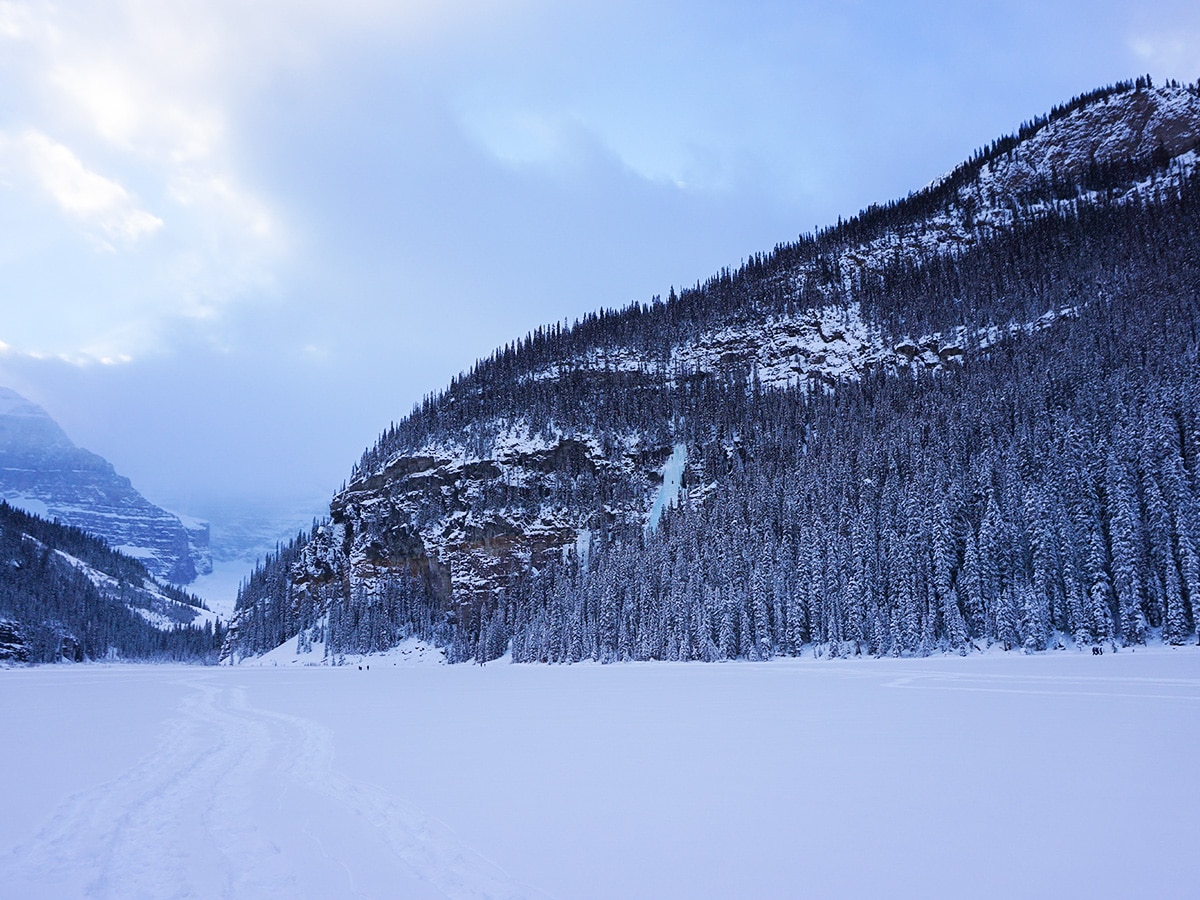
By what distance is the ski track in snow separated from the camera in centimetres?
731

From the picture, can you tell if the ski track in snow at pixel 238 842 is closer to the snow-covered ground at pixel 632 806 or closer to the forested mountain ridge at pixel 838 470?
the snow-covered ground at pixel 632 806

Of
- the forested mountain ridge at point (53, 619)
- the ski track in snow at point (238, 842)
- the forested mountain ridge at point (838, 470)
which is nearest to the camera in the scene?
the ski track in snow at point (238, 842)

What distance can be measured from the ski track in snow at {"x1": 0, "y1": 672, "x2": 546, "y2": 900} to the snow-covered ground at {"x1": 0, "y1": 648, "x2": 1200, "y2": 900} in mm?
47

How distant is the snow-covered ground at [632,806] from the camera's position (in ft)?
23.3

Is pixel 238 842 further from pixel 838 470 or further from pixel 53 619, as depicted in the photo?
pixel 53 619

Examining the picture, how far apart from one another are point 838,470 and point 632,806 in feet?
275

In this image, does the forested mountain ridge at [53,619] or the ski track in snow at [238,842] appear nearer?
the ski track in snow at [238,842]

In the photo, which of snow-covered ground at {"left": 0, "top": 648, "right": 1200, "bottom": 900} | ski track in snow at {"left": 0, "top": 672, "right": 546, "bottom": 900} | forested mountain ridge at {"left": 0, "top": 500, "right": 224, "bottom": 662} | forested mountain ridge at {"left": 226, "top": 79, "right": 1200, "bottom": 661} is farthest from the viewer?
forested mountain ridge at {"left": 0, "top": 500, "right": 224, "bottom": 662}

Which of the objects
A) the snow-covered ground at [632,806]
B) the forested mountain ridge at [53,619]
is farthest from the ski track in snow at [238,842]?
the forested mountain ridge at [53,619]

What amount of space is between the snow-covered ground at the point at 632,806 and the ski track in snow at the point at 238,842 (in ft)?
0.15

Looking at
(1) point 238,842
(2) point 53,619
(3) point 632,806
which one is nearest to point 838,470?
(3) point 632,806

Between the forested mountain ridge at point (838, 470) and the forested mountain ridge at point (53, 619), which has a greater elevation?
the forested mountain ridge at point (838, 470)

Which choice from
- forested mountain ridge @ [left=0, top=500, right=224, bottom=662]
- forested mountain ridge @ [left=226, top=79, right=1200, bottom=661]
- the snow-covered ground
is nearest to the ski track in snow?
the snow-covered ground

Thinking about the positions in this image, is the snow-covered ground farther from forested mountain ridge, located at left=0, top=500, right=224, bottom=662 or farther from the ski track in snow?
forested mountain ridge, located at left=0, top=500, right=224, bottom=662
